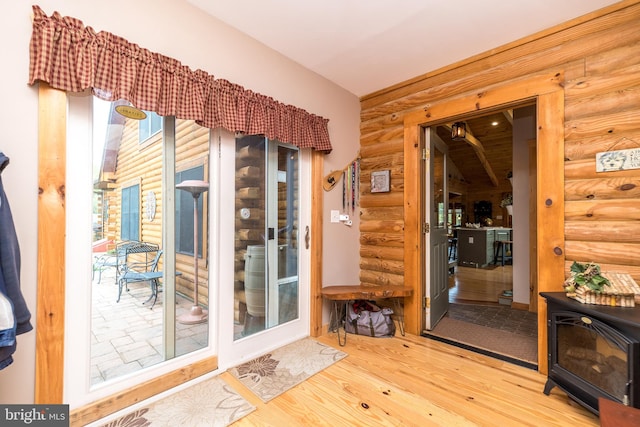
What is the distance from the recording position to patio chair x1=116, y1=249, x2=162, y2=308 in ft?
6.16

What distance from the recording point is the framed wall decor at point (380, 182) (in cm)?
316

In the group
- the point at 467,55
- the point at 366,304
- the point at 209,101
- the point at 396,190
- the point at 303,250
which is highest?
the point at 467,55

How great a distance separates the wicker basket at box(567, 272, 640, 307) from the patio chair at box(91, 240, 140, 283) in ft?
9.90

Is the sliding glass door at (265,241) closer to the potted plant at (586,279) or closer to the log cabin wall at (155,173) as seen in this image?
the log cabin wall at (155,173)

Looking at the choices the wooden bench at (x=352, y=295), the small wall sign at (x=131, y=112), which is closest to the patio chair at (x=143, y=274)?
the small wall sign at (x=131, y=112)

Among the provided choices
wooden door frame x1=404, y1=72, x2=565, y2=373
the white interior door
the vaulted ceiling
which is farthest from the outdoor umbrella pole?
wooden door frame x1=404, y1=72, x2=565, y2=373

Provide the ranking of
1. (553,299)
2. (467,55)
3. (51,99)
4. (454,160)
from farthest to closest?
(454,160), (467,55), (553,299), (51,99)

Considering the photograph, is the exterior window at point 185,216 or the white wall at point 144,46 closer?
the white wall at point 144,46

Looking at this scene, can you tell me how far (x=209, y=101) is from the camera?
200cm

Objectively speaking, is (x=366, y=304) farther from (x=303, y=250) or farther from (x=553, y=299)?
(x=553, y=299)

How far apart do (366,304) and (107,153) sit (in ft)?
8.93

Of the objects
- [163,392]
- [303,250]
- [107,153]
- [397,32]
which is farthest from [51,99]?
[397,32]

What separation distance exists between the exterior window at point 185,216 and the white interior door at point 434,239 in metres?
2.29

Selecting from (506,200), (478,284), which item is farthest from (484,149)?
(478,284)
